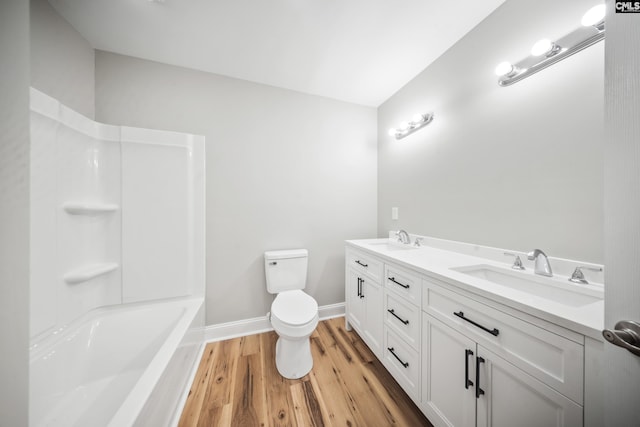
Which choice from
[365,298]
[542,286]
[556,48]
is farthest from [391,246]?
[556,48]

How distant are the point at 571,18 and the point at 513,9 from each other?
1.06ft

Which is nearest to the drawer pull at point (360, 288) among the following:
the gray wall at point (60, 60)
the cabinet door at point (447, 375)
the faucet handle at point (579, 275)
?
the cabinet door at point (447, 375)

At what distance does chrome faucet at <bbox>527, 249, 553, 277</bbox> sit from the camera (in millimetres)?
948

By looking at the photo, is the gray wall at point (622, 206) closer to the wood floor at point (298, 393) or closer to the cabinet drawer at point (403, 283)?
the cabinet drawer at point (403, 283)

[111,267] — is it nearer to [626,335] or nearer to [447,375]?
[447,375]


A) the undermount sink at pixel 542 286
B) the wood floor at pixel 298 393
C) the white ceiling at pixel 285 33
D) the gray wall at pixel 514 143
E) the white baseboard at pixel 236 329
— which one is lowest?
the wood floor at pixel 298 393

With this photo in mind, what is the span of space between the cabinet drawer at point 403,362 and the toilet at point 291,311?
1.67 feet

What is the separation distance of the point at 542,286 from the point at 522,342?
45 centimetres

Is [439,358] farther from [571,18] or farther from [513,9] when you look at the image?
[513,9]

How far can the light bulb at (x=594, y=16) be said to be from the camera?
2.61ft

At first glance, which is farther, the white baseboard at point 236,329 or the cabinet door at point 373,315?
the white baseboard at point 236,329

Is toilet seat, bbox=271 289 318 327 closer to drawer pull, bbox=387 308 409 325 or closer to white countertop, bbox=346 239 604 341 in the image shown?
drawer pull, bbox=387 308 409 325

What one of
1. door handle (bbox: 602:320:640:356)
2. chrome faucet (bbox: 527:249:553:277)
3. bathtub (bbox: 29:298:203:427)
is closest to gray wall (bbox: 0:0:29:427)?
bathtub (bbox: 29:298:203:427)

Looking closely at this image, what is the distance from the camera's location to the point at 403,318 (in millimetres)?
1223
